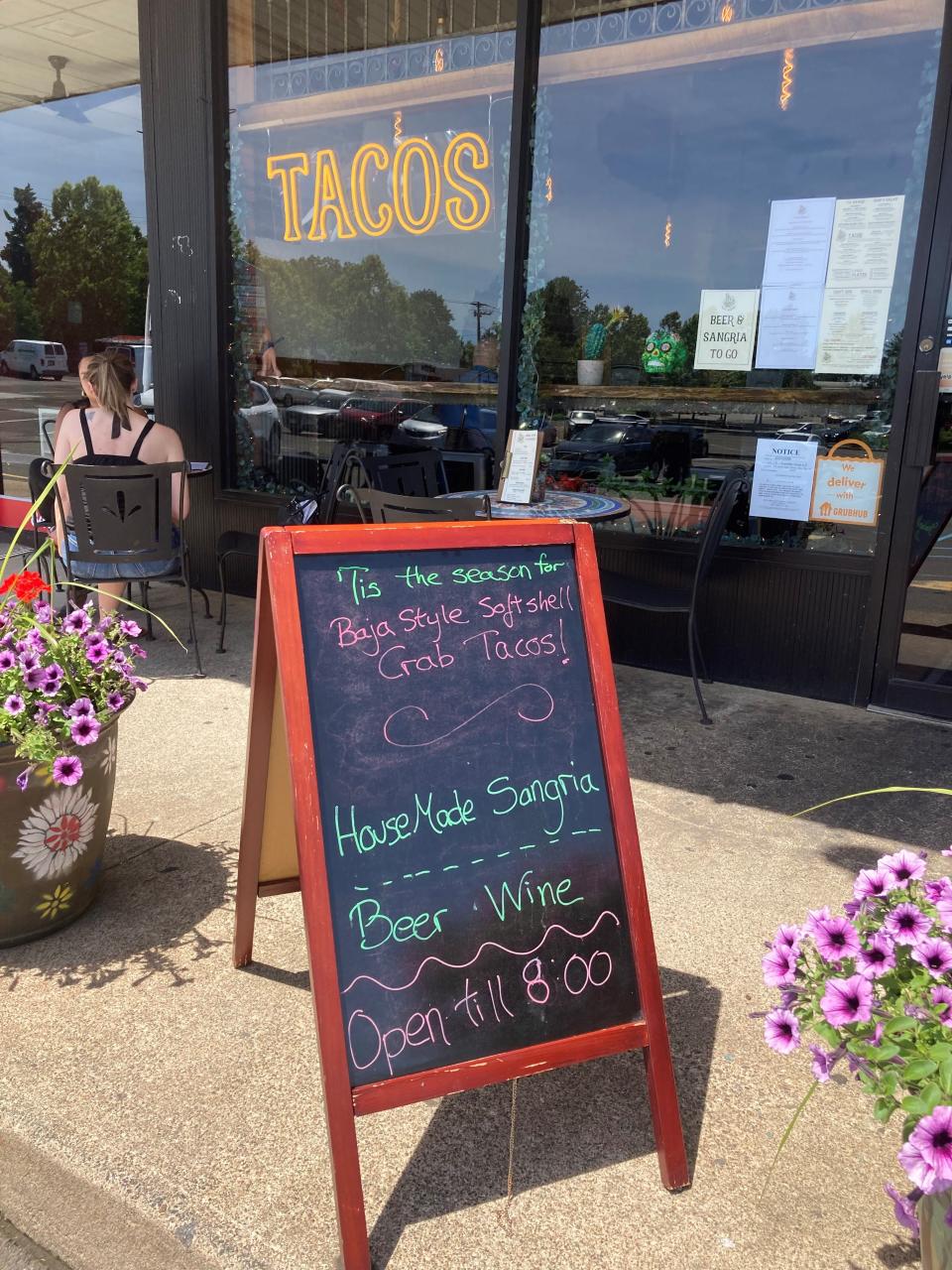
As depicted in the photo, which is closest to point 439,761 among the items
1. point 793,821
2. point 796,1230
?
point 796,1230

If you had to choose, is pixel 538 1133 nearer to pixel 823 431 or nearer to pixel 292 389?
pixel 823 431

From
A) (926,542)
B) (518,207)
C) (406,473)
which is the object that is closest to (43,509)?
(406,473)

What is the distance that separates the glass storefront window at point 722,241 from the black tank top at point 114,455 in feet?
6.25

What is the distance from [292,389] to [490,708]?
468 centimetres

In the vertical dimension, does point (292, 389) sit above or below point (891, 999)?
above

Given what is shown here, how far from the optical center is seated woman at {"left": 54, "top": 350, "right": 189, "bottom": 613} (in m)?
4.50

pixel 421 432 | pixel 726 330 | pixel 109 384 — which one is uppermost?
pixel 726 330

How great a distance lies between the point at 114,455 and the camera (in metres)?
4.54

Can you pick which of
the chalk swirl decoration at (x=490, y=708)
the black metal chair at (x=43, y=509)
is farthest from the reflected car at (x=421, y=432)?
the chalk swirl decoration at (x=490, y=708)

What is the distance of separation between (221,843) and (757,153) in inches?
150

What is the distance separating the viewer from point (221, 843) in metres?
3.03

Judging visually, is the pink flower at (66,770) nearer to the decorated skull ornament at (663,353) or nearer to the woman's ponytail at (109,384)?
the woman's ponytail at (109,384)

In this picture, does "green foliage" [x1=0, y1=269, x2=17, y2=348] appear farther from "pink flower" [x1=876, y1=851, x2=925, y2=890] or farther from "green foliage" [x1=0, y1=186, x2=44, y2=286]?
"pink flower" [x1=876, y1=851, x2=925, y2=890]

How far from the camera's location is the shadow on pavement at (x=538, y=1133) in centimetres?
177
